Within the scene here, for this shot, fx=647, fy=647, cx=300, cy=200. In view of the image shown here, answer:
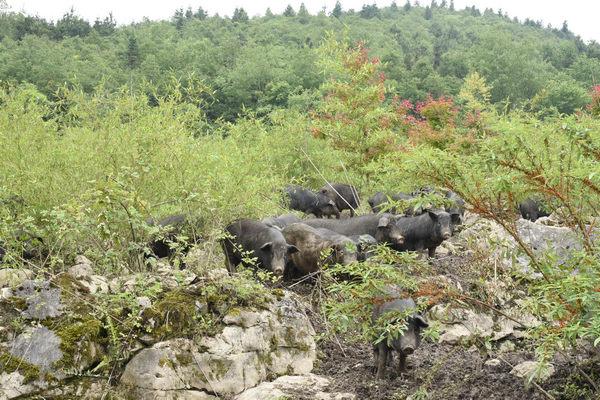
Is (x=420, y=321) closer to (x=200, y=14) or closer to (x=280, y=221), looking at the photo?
(x=280, y=221)

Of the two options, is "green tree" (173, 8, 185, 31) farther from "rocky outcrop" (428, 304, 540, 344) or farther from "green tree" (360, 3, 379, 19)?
"rocky outcrop" (428, 304, 540, 344)

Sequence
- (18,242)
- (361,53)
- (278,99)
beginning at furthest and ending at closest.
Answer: (278,99)
(361,53)
(18,242)

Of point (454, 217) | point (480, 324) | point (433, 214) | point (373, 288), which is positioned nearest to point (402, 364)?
point (373, 288)

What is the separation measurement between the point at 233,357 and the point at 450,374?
2335 millimetres

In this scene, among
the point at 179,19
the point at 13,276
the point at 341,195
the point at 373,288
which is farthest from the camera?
the point at 179,19

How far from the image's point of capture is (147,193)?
29.2 ft

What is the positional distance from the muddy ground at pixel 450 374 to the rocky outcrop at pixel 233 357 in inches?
17.9

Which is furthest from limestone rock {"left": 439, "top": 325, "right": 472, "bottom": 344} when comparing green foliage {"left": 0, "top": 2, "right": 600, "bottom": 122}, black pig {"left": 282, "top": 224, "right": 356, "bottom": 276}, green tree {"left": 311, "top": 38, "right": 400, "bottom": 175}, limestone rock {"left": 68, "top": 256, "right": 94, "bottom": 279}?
green foliage {"left": 0, "top": 2, "right": 600, "bottom": 122}

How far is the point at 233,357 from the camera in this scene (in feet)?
23.1

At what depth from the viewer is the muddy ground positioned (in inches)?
232

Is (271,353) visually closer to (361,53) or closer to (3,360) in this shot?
(3,360)

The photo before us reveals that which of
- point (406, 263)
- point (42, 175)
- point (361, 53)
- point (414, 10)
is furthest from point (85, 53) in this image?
point (414, 10)

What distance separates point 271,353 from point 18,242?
3.06 metres

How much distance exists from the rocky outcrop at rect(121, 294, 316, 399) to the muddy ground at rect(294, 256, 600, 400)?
45cm
